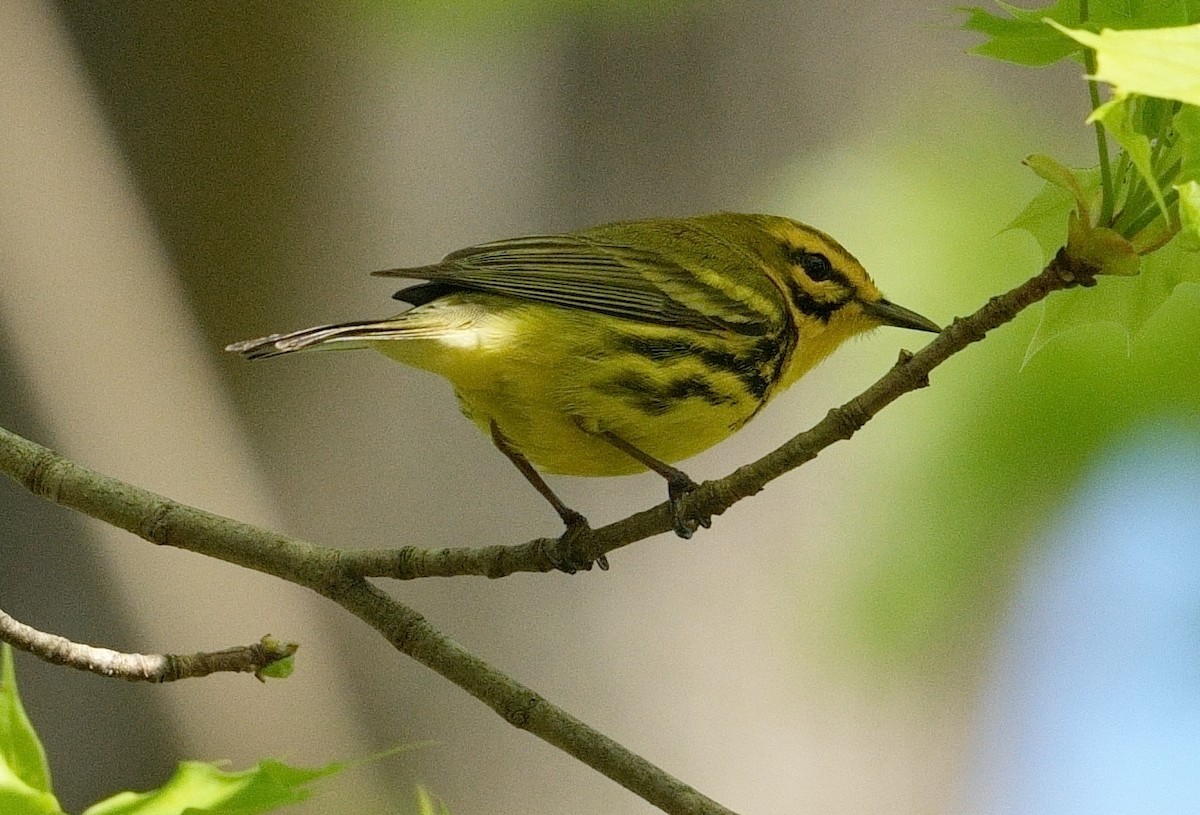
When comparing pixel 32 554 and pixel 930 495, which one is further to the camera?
pixel 930 495

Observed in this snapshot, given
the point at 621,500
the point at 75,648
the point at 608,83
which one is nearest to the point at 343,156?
the point at 608,83

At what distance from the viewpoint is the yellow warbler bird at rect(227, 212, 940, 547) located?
2457 millimetres

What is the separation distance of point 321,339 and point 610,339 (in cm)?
A: 67

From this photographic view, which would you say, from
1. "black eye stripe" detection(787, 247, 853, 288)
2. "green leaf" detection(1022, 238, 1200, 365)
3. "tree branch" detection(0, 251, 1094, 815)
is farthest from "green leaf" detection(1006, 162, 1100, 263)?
"black eye stripe" detection(787, 247, 853, 288)

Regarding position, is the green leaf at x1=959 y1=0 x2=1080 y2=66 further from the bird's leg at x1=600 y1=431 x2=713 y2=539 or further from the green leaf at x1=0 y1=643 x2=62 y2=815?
the green leaf at x1=0 y1=643 x2=62 y2=815

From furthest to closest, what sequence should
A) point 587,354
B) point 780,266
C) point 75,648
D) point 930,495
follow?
point 930,495, point 780,266, point 587,354, point 75,648

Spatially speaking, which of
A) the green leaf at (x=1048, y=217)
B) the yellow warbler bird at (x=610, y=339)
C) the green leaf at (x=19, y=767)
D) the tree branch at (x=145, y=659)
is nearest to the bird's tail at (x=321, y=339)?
the yellow warbler bird at (x=610, y=339)

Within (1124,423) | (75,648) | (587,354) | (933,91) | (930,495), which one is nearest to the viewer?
(75,648)

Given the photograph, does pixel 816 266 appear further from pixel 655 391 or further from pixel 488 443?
pixel 488 443

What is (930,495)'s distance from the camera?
4.07m

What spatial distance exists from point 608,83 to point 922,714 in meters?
2.65

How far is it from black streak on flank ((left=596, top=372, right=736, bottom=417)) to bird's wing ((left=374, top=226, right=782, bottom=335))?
211mm

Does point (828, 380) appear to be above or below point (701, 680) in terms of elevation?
above

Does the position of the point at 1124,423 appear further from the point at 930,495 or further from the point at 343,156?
the point at 343,156
